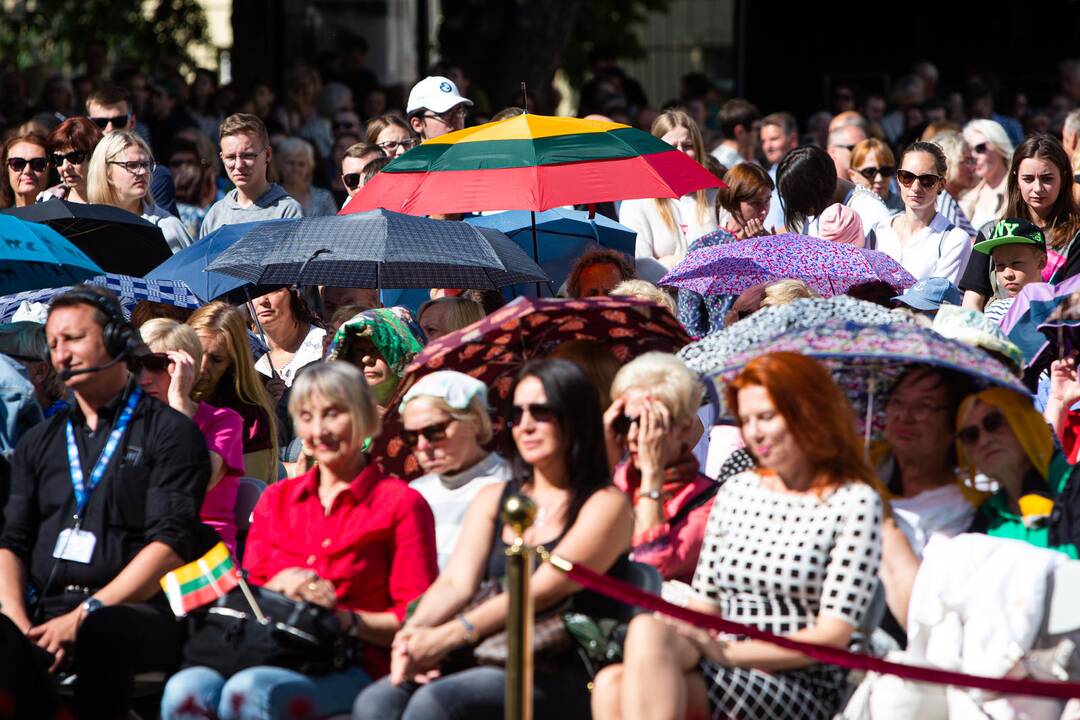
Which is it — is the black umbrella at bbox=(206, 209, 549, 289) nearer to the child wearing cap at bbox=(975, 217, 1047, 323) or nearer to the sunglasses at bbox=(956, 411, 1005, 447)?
the child wearing cap at bbox=(975, 217, 1047, 323)

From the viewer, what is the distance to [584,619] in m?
5.04

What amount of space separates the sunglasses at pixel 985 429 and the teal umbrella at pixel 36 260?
402 centimetres

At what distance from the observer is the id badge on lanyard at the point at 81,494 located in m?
5.58

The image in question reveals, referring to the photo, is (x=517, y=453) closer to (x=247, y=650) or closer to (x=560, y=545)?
(x=560, y=545)

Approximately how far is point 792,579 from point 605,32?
17.8m

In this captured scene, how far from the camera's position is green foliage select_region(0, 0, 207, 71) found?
20016 mm

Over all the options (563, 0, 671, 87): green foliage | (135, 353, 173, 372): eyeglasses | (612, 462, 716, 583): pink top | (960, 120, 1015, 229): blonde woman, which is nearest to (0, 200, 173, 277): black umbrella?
(135, 353, 173, 372): eyeglasses

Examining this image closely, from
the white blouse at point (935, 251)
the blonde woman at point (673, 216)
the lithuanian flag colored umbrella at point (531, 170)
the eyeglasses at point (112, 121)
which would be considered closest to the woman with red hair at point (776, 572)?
the lithuanian flag colored umbrella at point (531, 170)

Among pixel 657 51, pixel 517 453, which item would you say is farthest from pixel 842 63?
pixel 517 453

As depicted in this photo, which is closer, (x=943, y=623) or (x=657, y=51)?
(x=943, y=623)

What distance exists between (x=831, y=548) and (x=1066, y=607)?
68 cm

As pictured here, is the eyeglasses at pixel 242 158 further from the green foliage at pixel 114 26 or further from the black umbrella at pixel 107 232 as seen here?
the green foliage at pixel 114 26

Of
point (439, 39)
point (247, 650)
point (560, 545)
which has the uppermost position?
point (439, 39)

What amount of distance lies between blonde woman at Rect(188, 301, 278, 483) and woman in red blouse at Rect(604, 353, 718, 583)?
171cm
